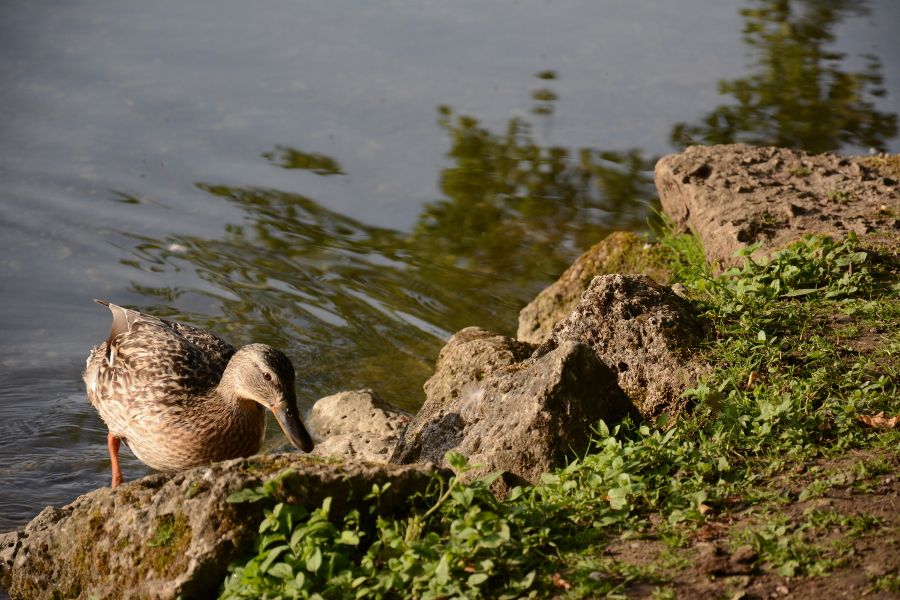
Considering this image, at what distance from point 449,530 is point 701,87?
11.1 metres

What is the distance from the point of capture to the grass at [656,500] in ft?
12.6

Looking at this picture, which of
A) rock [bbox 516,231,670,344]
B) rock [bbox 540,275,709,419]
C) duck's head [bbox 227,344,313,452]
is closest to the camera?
rock [bbox 540,275,709,419]

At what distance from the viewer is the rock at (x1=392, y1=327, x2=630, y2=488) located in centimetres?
480

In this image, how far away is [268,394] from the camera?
5.83 metres

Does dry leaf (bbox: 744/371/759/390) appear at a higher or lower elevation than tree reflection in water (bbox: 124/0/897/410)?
higher

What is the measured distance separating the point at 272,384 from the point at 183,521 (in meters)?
1.68

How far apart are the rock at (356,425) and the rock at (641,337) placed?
60.6 inches

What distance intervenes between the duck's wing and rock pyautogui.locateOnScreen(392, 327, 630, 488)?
152 cm

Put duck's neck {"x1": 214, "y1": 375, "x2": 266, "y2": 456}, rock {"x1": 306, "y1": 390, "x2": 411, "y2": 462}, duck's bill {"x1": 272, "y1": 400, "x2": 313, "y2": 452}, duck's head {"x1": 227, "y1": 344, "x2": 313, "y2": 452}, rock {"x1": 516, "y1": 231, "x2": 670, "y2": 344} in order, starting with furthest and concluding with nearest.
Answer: rock {"x1": 516, "y1": 231, "x2": 670, "y2": 344}, rock {"x1": 306, "y1": 390, "x2": 411, "y2": 462}, duck's neck {"x1": 214, "y1": 375, "x2": 266, "y2": 456}, duck's head {"x1": 227, "y1": 344, "x2": 313, "y2": 452}, duck's bill {"x1": 272, "y1": 400, "x2": 313, "y2": 452}

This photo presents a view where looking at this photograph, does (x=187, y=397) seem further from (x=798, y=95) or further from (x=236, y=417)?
(x=798, y=95)

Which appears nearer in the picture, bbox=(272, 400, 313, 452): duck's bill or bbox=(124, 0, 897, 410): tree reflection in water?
bbox=(272, 400, 313, 452): duck's bill

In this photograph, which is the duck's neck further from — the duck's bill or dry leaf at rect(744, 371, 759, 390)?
dry leaf at rect(744, 371, 759, 390)

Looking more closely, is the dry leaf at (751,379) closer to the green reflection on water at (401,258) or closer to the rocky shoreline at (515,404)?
the rocky shoreline at (515,404)

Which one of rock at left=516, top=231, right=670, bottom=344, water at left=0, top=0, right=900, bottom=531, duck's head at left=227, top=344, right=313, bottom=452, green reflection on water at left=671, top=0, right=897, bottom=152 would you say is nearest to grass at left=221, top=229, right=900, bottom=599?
duck's head at left=227, top=344, right=313, bottom=452
